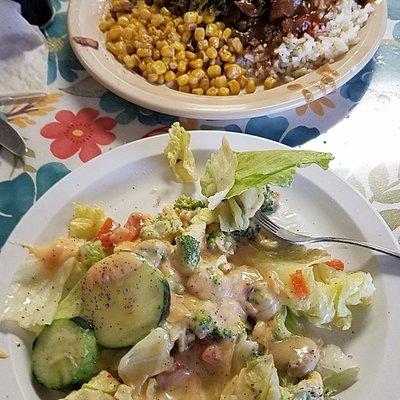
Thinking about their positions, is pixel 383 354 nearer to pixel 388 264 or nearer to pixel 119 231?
pixel 388 264

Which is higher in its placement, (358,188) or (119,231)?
(358,188)

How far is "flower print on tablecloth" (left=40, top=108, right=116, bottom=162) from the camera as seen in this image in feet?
7.68

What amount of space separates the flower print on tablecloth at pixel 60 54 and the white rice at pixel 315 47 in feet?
2.86

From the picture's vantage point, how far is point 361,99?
2.57m

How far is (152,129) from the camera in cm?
244

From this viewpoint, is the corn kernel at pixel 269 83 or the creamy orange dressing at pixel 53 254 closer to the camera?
the creamy orange dressing at pixel 53 254

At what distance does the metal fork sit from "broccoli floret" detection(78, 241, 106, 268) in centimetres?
49

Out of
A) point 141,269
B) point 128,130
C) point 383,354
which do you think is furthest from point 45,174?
point 383,354

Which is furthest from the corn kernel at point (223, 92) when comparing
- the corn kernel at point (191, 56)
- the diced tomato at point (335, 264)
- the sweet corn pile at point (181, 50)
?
the diced tomato at point (335, 264)

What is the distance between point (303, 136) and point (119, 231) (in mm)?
931

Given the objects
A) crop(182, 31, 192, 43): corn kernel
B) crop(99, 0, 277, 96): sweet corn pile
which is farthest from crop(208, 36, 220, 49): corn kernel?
crop(182, 31, 192, 43): corn kernel

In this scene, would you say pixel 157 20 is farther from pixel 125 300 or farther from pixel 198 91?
pixel 125 300

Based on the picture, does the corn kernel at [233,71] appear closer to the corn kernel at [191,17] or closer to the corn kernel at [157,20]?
the corn kernel at [191,17]

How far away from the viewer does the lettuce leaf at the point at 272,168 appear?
1854 millimetres
